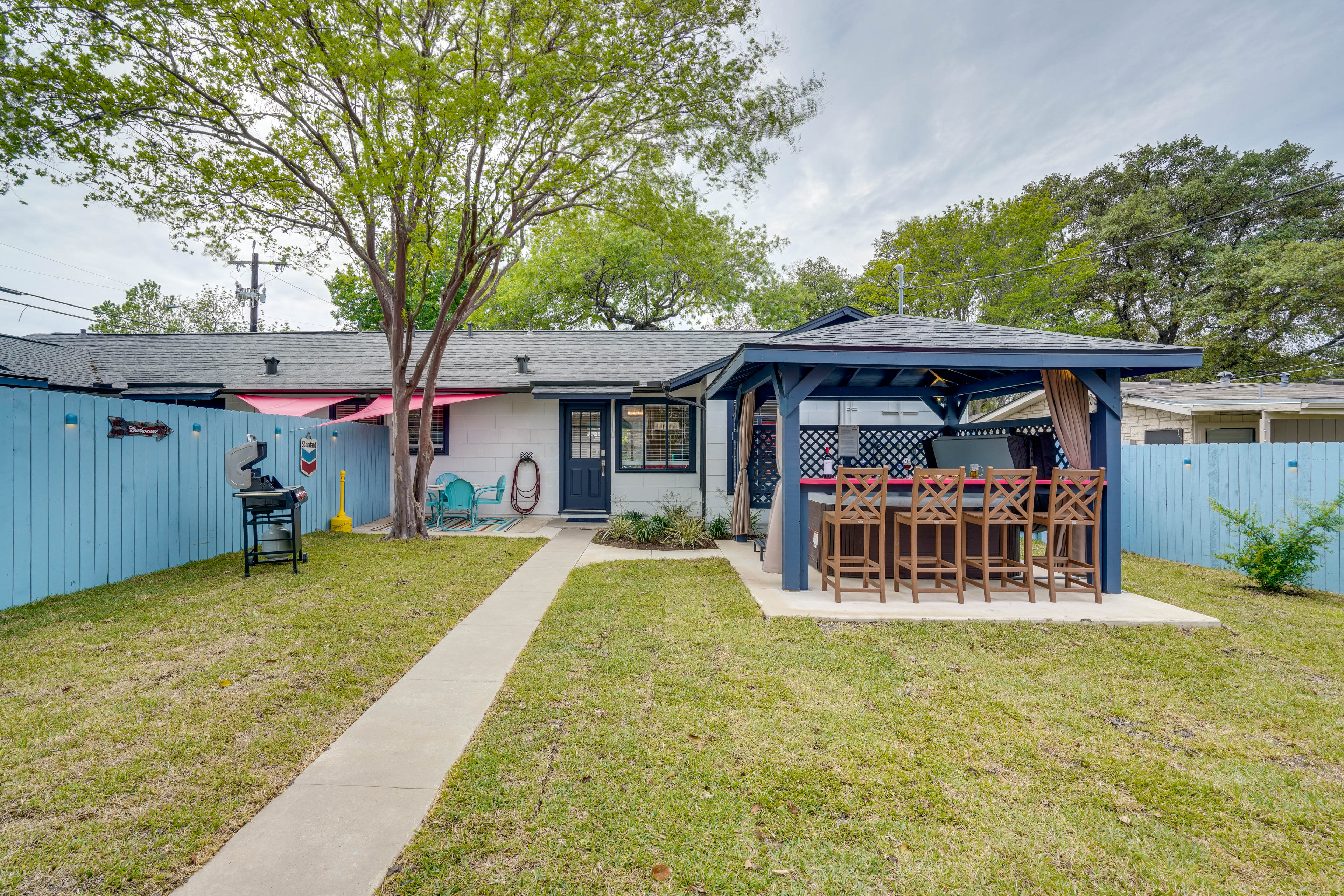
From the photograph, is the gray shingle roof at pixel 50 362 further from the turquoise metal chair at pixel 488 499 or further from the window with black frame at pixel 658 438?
the window with black frame at pixel 658 438

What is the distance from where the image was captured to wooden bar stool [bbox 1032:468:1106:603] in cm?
483

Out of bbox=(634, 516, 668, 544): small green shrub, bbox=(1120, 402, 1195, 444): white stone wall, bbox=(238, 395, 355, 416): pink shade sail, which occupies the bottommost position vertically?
bbox=(634, 516, 668, 544): small green shrub

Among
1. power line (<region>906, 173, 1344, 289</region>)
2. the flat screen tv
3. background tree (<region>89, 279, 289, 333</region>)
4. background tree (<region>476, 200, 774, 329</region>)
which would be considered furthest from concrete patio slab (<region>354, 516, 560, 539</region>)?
background tree (<region>89, 279, 289, 333</region>)

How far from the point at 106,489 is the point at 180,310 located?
118ft

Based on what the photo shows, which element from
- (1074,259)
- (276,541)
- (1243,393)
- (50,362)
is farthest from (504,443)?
(1074,259)

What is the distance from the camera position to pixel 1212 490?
653cm

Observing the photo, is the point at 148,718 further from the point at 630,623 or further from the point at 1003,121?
the point at 1003,121

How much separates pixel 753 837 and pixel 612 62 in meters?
7.75

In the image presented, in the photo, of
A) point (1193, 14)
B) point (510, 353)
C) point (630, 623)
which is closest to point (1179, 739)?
point (630, 623)

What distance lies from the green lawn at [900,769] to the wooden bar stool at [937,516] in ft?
3.00

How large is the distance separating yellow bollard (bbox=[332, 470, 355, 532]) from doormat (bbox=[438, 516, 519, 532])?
4.39 ft

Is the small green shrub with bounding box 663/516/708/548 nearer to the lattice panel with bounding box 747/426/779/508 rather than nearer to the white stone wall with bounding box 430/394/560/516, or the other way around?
the lattice panel with bounding box 747/426/779/508

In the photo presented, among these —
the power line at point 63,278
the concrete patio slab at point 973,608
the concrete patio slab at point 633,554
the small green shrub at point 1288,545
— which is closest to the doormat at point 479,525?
the concrete patio slab at point 633,554

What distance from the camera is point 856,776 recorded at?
2225 millimetres
